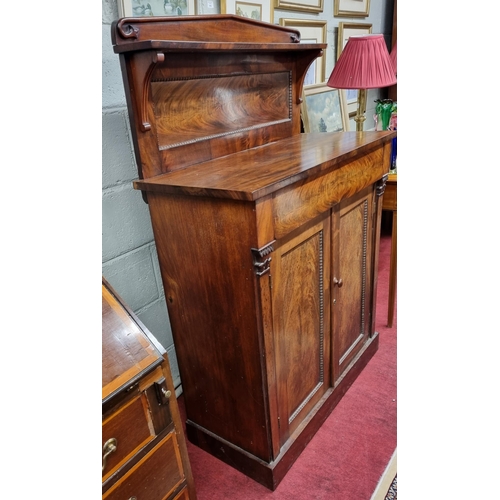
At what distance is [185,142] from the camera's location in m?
1.35

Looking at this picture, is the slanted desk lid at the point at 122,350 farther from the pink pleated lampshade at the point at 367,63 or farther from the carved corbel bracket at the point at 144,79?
the pink pleated lampshade at the point at 367,63

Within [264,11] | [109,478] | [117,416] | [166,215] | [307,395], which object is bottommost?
[307,395]

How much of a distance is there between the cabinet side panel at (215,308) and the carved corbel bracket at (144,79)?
0.24 m

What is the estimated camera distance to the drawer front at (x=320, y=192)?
1.14m

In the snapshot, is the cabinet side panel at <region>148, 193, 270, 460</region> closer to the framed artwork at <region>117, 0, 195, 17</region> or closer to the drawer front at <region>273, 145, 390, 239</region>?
the drawer front at <region>273, 145, 390, 239</region>

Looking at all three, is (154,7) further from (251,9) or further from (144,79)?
(251,9)

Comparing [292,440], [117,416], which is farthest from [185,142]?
[292,440]

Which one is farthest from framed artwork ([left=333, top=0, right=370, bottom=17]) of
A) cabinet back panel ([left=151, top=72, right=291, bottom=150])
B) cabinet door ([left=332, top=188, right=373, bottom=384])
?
cabinet door ([left=332, top=188, right=373, bottom=384])

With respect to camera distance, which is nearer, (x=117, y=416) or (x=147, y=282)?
(x=117, y=416)

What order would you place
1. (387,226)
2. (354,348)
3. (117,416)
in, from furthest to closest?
(387,226), (354,348), (117,416)

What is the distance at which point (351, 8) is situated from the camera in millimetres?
2691

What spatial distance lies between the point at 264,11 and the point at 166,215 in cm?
132

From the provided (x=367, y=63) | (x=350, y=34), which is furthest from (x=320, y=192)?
(x=350, y=34)

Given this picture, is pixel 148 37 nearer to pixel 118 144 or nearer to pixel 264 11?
pixel 118 144
